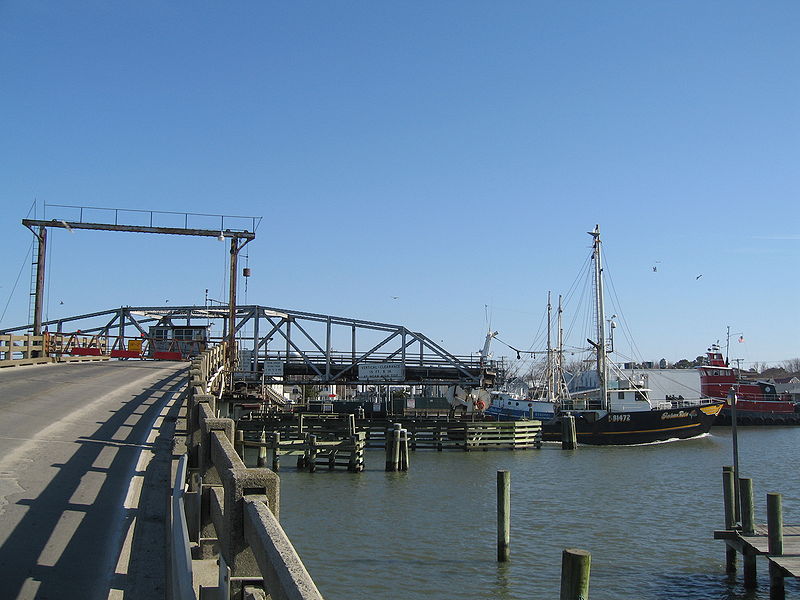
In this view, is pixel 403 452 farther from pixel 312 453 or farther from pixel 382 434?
pixel 382 434

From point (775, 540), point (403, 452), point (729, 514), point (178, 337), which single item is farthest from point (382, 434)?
point (775, 540)

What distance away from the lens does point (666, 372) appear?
299 ft

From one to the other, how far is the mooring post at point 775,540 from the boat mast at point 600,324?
135 ft

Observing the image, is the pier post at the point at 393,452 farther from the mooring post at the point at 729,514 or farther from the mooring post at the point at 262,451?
the mooring post at the point at 729,514

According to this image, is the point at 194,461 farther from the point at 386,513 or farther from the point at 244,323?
the point at 244,323

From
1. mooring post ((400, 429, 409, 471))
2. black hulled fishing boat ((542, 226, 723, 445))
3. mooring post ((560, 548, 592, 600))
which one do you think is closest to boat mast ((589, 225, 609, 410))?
black hulled fishing boat ((542, 226, 723, 445))

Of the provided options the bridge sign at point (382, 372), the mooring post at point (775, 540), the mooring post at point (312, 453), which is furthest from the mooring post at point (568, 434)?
the mooring post at point (775, 540)

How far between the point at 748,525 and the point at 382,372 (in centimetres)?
4870

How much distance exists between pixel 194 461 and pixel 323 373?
58.4 m

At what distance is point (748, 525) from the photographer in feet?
52.9

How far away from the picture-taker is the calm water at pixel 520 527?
15656 mm

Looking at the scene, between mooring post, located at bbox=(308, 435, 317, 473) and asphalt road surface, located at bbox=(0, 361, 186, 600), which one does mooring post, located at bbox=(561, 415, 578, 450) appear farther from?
asphalt road surface, located at bbox=(0, 361, 186, 600)

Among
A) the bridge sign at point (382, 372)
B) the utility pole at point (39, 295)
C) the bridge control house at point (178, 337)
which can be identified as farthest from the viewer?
the bridge sign at point (382, 372)

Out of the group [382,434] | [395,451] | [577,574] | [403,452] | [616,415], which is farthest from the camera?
[616,415]
